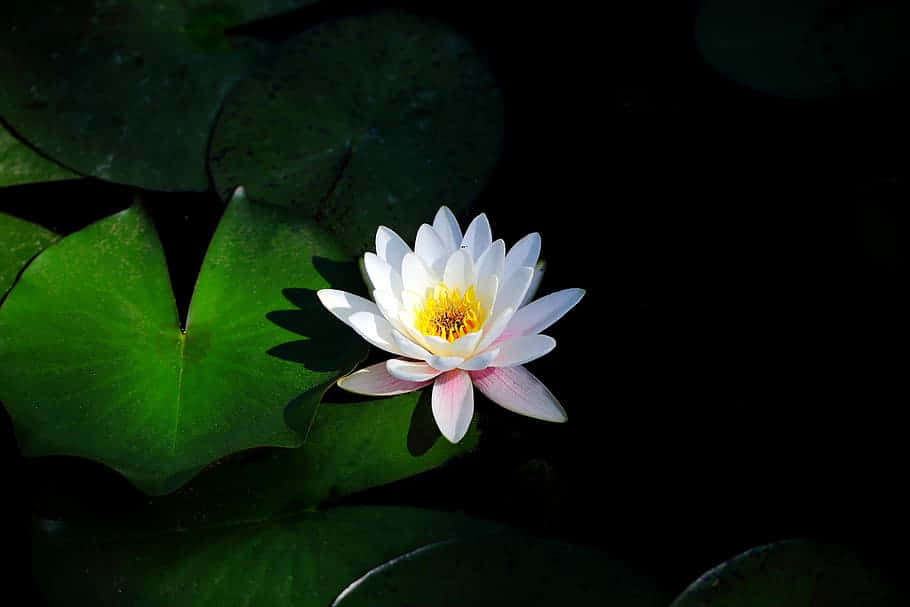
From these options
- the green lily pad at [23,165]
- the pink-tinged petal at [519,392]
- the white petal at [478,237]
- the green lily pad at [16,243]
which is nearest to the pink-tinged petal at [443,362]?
the pink-tinged petal at [519,392]

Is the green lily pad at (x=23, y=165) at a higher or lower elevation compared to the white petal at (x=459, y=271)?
higher

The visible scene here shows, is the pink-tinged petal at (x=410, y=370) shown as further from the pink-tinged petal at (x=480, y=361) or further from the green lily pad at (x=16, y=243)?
the green lily pad at (x=16, y=243)

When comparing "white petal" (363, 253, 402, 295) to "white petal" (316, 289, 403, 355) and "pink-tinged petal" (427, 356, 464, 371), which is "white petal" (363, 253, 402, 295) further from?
"pink-tinged petal" (427, 356, 464, 371)

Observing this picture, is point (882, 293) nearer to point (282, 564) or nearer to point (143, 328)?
point (282, 564)

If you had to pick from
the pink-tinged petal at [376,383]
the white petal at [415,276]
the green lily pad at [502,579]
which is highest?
the white petal at [415,276]

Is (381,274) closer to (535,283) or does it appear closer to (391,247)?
(391,247)

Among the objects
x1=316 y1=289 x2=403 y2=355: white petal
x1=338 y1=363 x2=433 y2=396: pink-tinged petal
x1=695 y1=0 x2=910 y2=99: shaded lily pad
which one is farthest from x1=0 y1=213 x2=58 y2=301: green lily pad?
x1=695 y1=0 x2=910 y2=99: shaded lily pad
